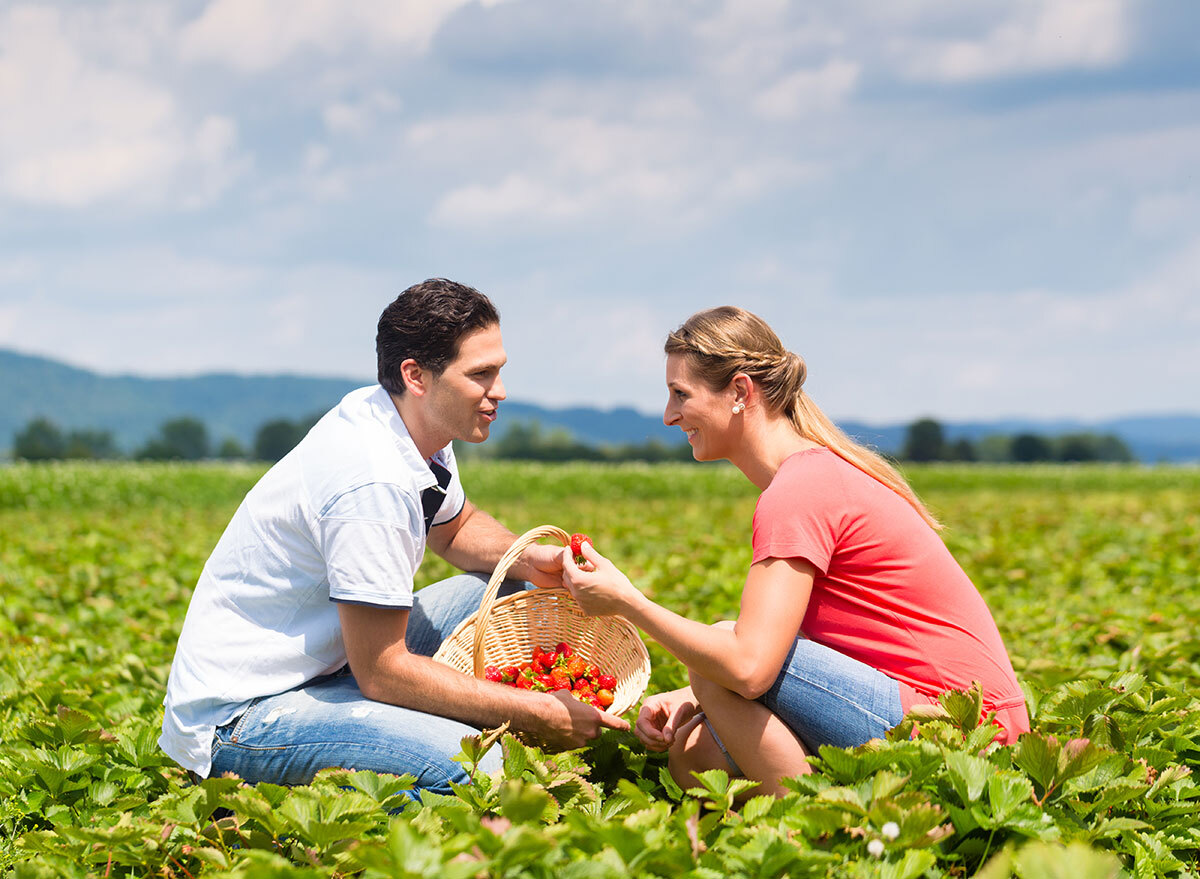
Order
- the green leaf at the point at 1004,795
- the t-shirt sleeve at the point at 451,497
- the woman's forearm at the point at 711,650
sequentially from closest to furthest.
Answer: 1. the green leaf at the point at 1004,795
2. the woman's forearm at the point at 711,650
3. the t-shirt sleeve at the point at 451,497

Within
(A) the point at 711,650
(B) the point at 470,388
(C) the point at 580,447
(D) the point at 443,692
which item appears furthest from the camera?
(C) the point at 580,447

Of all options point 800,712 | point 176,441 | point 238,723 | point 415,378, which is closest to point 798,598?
point 800,712

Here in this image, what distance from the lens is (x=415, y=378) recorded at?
2.83 metres

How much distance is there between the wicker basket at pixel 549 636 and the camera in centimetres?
307

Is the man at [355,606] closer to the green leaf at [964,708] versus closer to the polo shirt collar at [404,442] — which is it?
the polo shirt collar at [404,442]

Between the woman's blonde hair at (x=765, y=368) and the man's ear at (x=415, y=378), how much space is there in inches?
27.7

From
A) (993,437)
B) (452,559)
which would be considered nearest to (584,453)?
(993,437)

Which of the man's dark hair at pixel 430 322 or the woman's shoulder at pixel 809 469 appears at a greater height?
the man's dark hair at pixel 430 322

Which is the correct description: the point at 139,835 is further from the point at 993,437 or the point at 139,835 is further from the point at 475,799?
the point at 993,437

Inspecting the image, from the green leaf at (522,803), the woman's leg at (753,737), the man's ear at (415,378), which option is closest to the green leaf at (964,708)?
the woman's leg at (753,737)

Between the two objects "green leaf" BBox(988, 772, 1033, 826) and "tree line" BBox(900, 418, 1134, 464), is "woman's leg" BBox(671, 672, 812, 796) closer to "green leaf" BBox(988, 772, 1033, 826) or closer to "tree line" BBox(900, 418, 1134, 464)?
"green leaf" BBox(988, 772, 1033, 826)

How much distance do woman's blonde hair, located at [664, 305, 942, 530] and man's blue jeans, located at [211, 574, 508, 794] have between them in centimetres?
120

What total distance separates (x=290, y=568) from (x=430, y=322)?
0.79m

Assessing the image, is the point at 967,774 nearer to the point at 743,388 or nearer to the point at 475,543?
the point at 743,388
